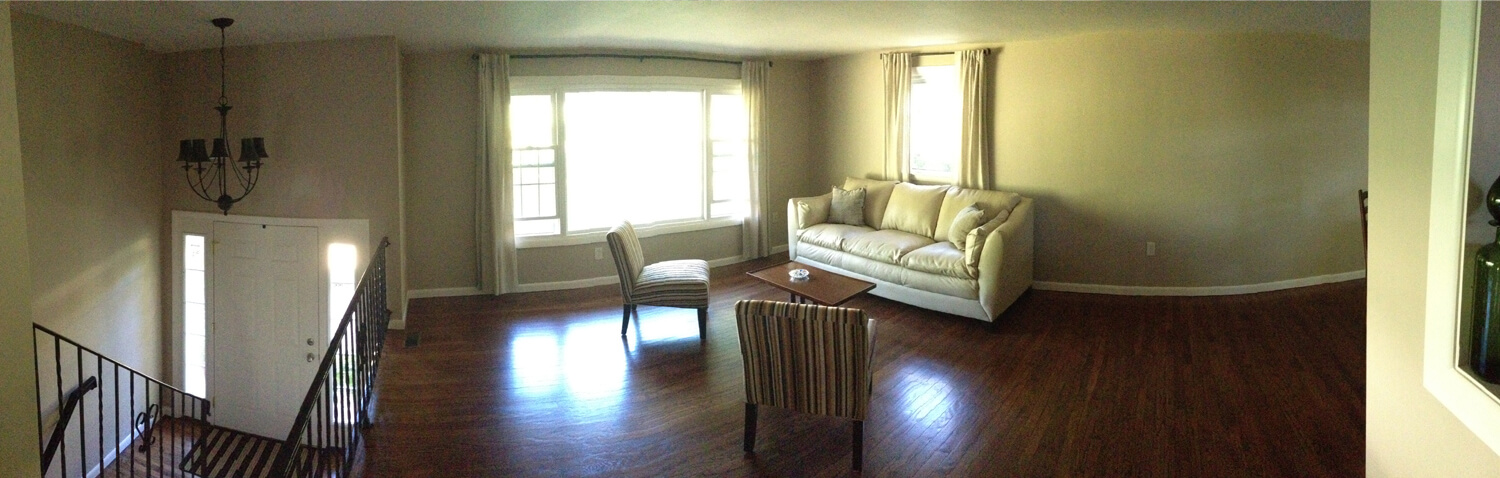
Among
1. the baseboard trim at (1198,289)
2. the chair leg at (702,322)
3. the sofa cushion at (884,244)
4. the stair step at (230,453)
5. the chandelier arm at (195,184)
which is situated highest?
the chandelier arm at (195,184)

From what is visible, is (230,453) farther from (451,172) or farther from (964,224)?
(964,224)

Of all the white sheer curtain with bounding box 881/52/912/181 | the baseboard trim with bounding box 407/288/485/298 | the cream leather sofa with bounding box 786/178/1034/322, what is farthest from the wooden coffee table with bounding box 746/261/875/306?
the baseboard trim with bounding box 407/288/485/298

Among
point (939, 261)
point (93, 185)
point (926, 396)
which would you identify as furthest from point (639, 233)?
point (93, 185)

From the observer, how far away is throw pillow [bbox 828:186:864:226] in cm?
722

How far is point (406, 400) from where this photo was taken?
13.7ft

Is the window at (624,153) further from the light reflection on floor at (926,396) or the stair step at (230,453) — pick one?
the light reflection on floor at (926,396)

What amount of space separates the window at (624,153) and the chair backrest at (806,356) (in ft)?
12.7

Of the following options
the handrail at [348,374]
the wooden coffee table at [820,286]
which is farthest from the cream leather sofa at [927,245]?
the handrail at [348,374]

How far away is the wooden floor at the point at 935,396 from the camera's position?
348cm

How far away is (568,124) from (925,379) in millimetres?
3886

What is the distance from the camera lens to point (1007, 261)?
5609 millimetres

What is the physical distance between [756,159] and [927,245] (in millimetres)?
2303

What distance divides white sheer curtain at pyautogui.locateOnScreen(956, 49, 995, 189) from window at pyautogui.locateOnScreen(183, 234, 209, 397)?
5994 millimetres

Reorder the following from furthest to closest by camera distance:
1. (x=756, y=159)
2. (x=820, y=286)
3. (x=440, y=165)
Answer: (x=756, y=159) < (x=440, y=165) < (x=820, y=286)
